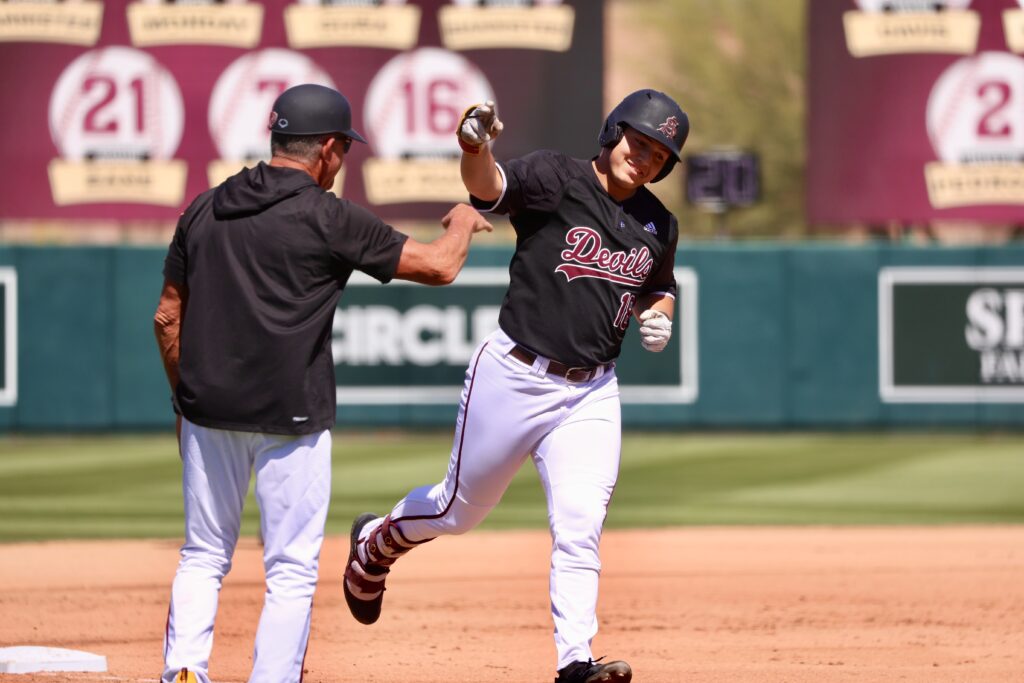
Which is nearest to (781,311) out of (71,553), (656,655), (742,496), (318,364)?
(742,496)

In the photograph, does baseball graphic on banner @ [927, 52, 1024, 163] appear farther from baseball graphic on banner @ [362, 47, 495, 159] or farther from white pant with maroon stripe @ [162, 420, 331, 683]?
white pant with maroon stripe @ [162, 420, 331, 683]

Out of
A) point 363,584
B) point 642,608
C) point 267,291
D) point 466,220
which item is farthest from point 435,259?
point 642,608

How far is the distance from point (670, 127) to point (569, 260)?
0.52 meters

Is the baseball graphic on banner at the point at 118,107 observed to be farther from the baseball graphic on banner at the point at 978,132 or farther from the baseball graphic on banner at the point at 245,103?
the baseball graphic on banner at the point at 978,132

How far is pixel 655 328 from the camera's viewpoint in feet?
17.8

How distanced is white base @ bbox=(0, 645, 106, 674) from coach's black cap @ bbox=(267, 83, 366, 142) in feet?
7.26

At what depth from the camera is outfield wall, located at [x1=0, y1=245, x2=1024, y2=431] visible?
14.9 meters

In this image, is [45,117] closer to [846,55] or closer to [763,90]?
[846,55]

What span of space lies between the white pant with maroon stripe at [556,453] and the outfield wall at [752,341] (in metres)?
9.47

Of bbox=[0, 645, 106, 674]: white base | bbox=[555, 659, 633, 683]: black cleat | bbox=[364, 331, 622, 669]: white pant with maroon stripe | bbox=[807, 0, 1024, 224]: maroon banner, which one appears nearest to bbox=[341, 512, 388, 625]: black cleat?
bbox=[364, 331, 622, 669]: white pant with maroon stripe

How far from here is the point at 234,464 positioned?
4574 mm

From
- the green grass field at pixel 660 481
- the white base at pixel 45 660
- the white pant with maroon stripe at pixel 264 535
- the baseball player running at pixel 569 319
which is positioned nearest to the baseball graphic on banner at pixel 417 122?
the green grass field at pixel 660 481

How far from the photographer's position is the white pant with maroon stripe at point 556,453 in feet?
16.8

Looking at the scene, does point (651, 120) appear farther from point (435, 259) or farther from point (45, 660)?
point (45, 660)
